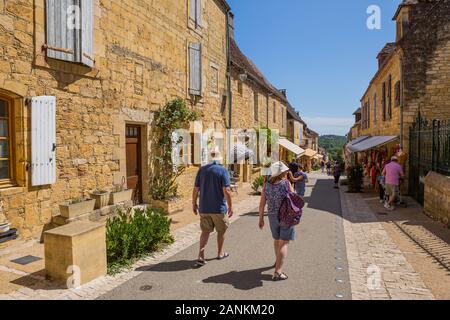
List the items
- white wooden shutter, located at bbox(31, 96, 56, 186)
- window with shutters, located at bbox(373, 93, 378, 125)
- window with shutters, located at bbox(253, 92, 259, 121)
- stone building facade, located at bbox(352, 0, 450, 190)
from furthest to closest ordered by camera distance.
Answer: window with shutters, located at bbox(253, 92, 259, 121) < window with shutters, located at bbox(373, 93, 378, 125) < stone building facade, located at bbox(352, 0, 450, 190) < white wooden shutter, located at bbox(31, 96, 56, 186)

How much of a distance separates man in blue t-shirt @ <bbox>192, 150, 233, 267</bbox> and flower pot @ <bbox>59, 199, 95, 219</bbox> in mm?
2466

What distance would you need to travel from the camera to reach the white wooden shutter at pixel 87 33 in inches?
254

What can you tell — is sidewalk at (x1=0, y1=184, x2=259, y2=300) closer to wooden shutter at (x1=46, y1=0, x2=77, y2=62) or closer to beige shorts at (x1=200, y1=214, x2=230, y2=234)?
beige shorts at (x1=200, y1=214, x2=230, y2=234)

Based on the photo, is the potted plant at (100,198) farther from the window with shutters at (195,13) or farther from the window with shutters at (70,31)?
the window with shutters at (195,13)

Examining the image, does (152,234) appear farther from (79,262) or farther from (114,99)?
(114,99)

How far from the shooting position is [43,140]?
577cm

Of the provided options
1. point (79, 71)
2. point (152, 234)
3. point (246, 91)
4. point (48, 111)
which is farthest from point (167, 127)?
point (246, 91)

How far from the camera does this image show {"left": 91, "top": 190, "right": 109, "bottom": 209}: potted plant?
6.71 m

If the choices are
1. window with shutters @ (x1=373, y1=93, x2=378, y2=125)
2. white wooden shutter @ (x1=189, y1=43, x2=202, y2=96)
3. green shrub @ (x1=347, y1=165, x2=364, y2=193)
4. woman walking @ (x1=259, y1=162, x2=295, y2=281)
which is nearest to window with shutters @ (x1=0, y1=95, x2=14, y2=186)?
woman walking @ (x1=259, y1=162, x2=295, y2=281)

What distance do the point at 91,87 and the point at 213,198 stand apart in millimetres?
3882

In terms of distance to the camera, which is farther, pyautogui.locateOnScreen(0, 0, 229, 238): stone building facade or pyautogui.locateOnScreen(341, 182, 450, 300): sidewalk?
pyautogui.locateOnScreen(0, 0, 229, 238): stone building facade

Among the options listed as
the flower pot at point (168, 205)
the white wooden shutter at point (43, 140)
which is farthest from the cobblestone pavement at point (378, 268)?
the white wooden shutter at point (43, 140)

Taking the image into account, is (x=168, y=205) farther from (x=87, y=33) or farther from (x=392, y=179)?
(x=392, y=179)

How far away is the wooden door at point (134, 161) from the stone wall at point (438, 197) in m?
7.48
